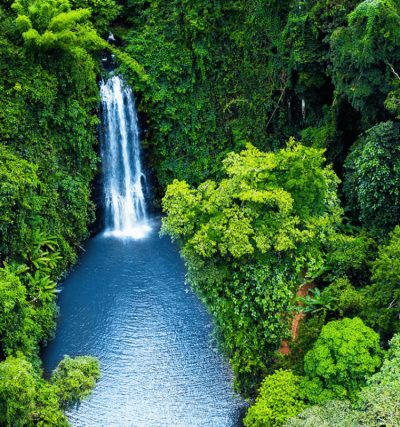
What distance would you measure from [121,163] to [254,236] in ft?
34.0

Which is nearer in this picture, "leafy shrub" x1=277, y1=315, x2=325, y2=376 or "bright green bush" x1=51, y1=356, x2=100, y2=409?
"leafy shrub" x1=277, y1=315, x2=325, y2=376

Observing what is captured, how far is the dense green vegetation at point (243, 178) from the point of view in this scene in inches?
345

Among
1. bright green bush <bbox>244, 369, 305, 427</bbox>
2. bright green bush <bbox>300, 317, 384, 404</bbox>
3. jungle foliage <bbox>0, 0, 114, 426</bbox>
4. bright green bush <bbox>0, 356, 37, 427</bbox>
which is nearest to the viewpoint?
bright green bush <bbox>300, 317, 384, 404</bbox>

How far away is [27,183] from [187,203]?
5.48 m

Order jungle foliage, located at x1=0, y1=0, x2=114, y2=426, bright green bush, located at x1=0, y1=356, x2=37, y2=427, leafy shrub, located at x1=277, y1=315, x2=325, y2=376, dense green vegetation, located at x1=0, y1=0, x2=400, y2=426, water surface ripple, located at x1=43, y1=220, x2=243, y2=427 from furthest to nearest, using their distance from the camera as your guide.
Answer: water surface ripple, located at x1=43, y1=220, x2=243, y2=427 < jungle foliage, located at x1=0, y1=0, x2=114, y2=426 < leafy shrub, located at x1=277, y1=315, x2=325, y2=376 < dense green vegetation, located at x1=0, y1=0, x2=400, y2=426 < bright green bush, located at x1=0, y1=356, x2=37, y2=427

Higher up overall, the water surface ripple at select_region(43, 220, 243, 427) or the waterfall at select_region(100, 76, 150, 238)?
the waterfall at select_region(100, 76, 150, 238)

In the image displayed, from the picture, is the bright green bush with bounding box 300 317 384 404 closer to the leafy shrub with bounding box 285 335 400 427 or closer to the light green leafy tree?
the leafy shrub with bounding box 285 335 400 427

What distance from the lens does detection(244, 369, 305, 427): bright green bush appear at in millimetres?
8383

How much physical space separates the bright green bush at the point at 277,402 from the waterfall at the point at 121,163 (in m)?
9.66

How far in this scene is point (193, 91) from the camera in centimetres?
1823

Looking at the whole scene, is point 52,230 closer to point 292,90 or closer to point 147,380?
point 147,380

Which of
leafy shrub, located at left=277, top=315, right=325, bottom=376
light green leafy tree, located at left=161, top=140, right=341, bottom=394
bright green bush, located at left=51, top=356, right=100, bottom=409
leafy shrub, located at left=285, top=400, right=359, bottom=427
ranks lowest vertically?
bright green bush, located at left=51, top=356, right=100, bottom=409

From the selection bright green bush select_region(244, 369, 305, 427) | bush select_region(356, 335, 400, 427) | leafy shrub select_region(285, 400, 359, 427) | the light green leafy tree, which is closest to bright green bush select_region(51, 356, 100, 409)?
the light green leafy tree

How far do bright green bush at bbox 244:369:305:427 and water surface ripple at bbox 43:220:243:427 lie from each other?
2.15 m
